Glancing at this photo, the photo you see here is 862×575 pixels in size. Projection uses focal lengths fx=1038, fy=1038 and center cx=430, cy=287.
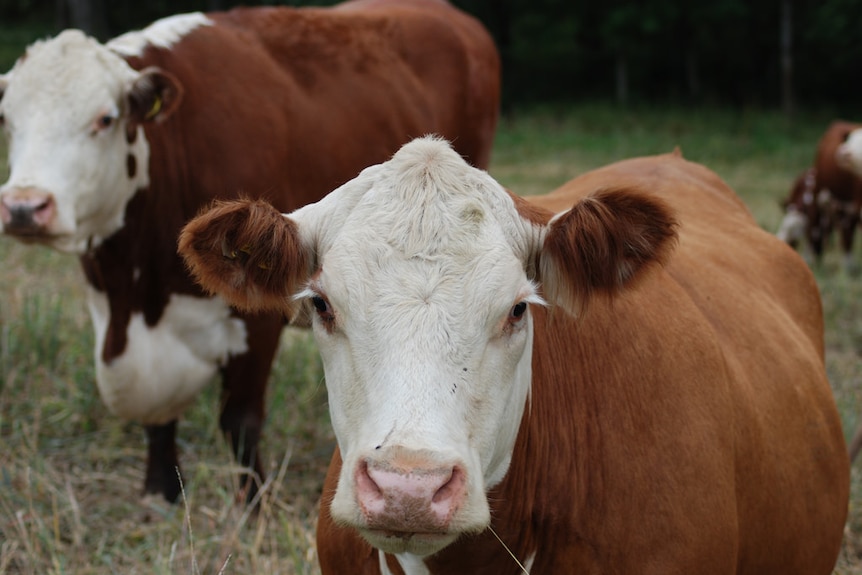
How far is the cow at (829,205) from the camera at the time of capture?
11125mm

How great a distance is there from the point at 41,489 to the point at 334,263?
272cm

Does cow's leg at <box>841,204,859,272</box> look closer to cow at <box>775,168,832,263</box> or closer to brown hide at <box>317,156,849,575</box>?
cow at <box>775,168,832,263</box>

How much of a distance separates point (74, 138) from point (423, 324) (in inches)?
116

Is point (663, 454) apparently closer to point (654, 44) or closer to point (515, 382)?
point (515, 382)

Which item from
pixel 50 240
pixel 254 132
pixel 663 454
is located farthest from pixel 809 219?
pixel 663 454

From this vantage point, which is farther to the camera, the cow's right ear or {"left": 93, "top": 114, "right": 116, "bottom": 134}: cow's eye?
{"left": 93, "top": 114, "right": 116, "bottom": 134}: cow's eye

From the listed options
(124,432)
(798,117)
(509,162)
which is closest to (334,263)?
(124,432)

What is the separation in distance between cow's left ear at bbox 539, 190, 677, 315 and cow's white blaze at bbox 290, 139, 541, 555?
9cm

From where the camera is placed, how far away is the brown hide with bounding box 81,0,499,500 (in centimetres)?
478

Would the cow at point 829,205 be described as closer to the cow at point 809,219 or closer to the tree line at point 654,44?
the cow at point 809,219

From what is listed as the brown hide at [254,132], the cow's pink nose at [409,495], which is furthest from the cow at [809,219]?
the cow's pink nose at [409,495]

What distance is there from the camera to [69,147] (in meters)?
4.46

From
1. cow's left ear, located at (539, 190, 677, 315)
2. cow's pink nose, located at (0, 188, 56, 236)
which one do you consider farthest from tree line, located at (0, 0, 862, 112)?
cow's left ear, located at (539, 190, 677, 315)

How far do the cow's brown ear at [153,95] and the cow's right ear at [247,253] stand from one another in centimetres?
244
